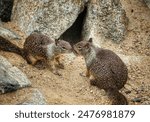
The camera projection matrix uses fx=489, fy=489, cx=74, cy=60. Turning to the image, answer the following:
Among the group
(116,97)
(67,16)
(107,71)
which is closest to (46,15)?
(67,16)

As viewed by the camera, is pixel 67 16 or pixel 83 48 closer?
pixel 83 48

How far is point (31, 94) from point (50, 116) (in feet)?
2.54

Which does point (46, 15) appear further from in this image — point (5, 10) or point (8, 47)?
point (8, 47)

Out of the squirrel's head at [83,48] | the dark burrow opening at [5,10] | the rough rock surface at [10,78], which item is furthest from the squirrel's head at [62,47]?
the dark burrow opening at [5,10]

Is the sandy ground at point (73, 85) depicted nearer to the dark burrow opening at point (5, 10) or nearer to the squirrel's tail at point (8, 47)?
the squirrel's tail at point (8, 47)

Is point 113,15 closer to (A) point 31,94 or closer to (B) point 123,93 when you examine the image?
(B) point 123,93

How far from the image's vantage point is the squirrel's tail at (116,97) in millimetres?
9759

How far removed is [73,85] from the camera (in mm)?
10508

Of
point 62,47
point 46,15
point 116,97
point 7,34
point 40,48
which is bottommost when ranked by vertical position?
point 116,97

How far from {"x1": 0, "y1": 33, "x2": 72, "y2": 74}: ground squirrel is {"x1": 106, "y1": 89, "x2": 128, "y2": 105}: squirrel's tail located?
132 centimetres

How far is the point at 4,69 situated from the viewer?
9422mm

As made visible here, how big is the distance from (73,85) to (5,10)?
297 cm

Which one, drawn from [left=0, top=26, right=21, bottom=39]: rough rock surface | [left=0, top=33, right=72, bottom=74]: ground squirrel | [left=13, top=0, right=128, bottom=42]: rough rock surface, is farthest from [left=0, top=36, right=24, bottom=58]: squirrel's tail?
[left=13, top=0, right=128, bottom=42]: rough rock surface

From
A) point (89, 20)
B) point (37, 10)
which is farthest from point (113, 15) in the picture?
point (37, 10)
